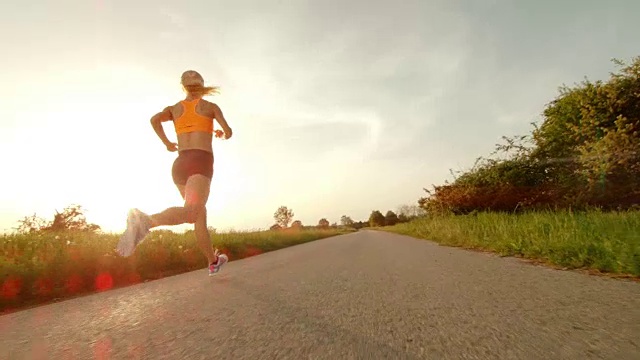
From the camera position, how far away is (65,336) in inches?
95.4

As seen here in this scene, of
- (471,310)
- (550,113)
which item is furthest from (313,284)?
(550,113)

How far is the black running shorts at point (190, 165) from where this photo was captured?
4594 millimetres

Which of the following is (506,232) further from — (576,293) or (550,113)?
(550,113)

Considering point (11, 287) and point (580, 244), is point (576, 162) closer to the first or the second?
point (580, 244)

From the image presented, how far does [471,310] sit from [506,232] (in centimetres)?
664

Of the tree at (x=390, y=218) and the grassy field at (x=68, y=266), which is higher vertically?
the tree at (x=390, y=218)

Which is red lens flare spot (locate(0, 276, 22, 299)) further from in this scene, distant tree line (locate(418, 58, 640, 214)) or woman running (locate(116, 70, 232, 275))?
distant tree line (locate(418, 58, 640, 214))

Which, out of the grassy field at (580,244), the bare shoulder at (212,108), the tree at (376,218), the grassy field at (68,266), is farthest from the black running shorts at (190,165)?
the tree at (376,218)

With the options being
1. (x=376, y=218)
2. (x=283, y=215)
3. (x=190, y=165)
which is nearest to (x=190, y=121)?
(x=190, y=165)

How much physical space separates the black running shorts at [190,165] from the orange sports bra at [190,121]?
0.30 meters

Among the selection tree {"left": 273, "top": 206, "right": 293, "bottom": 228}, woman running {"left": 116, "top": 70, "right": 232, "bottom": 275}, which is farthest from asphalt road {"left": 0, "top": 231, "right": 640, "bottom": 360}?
tree {"left": 273, "top": 206, "right": 293, "bottom": 228}

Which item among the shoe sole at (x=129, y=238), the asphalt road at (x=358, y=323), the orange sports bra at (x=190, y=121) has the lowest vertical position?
the asphalt road at (x=358, y=323)

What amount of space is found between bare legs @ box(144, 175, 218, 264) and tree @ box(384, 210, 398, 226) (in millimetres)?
126575

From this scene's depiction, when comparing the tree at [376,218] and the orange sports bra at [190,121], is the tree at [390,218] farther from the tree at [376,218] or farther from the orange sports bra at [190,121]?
the orange sports bra at [190,121]
